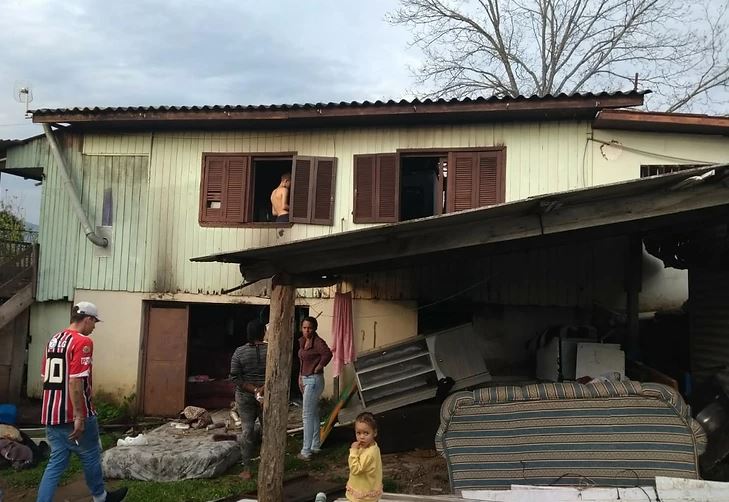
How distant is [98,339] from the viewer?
9.77 meters

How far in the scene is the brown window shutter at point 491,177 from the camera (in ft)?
28.6

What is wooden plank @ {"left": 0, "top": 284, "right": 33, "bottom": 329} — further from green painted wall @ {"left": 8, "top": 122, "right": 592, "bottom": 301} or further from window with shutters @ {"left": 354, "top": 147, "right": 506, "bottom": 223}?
window with shutters @ {"left": 354, "top": 147, "right": 506, "bottom": 223}

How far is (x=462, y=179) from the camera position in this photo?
880 centimetres

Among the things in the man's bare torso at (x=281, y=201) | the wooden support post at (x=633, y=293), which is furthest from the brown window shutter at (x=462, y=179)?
the man's bare torso at (x=281, y=201)

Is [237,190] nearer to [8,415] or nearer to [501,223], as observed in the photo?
[8,415]

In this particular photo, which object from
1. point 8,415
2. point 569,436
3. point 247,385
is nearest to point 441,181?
point 247,385

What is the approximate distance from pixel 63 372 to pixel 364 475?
9.19ft

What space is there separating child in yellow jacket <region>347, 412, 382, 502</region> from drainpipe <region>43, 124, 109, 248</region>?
24.3ft

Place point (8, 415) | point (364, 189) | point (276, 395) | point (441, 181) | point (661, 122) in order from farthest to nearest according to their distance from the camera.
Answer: point (364, 189) → point (441, 181) → point (8, 415) → point (661, 122) → point (276, 395)

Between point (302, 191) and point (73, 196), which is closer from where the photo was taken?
point (302, 191)

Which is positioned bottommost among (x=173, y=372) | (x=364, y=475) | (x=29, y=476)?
(x=29, y=476)

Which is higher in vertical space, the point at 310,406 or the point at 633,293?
the point at 633,293

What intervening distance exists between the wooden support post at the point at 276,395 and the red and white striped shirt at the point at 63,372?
157cm

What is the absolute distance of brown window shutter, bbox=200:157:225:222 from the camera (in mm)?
9562
